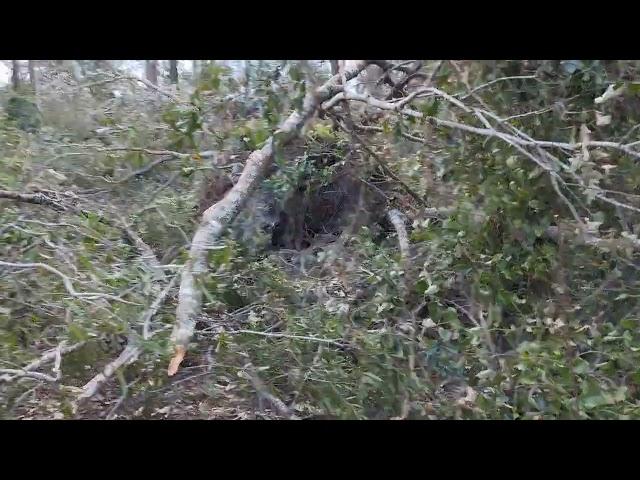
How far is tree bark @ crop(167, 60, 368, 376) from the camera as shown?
96.5 inches

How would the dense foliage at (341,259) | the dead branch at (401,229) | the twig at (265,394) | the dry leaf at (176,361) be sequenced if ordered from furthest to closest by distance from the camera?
the dead branch at (401,229) → the twig at (265,394) → the dry leaf at (176,361) → the dense foliage at (341,259)

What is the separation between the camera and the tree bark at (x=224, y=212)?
8.04 feet

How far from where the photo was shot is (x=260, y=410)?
255 centimetres

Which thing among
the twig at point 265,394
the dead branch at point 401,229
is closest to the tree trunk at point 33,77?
the twig at point 265,394

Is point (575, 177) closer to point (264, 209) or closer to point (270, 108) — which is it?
point (270, 108)

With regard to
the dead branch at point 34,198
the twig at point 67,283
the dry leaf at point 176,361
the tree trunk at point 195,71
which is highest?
the tree trunk at point 195,71

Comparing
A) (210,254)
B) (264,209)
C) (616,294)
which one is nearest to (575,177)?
(616,294)

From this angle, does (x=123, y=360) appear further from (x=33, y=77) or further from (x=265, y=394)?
(x=33, y=77)

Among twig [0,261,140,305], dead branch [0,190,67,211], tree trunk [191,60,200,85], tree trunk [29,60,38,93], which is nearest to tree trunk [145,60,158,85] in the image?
tree trunk [191,60,200,85]

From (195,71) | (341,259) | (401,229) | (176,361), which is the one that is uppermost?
(195,71)

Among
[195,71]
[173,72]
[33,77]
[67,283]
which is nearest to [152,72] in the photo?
[173,72]

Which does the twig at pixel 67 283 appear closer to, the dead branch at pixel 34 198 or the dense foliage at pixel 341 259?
the dense foliage at pixel 341 259

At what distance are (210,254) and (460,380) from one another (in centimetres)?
120

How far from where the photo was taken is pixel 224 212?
108 inches
